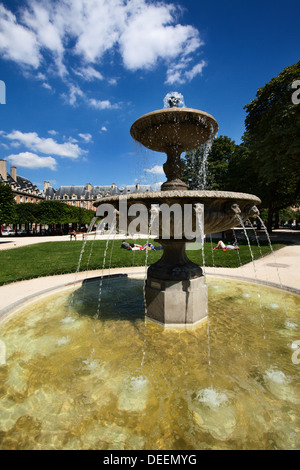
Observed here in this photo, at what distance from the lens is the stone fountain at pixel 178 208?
11.6ft

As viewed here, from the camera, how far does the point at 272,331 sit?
4156 millimetres

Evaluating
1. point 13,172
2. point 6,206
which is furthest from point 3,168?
point 6,206

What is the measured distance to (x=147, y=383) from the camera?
9.27ft

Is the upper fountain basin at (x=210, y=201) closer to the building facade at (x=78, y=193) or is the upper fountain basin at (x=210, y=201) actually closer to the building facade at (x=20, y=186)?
the building facade at (x=20, y=186)

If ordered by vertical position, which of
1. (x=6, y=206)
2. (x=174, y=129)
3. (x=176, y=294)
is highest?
(x=6, y=206)

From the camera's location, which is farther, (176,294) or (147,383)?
(176,294)

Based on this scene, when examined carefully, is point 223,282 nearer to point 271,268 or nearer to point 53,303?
point 271,268

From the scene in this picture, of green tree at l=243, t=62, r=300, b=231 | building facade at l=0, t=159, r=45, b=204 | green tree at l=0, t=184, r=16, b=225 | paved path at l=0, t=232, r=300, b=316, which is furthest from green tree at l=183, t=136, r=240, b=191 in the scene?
building facade at l=0, t=159, r=45, b=204

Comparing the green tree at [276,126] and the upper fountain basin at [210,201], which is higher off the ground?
the green tree at [276,126]

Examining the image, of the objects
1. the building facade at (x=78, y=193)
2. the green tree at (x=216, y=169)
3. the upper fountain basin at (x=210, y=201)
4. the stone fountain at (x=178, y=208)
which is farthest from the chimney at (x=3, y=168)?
the upper fountain basin at (x=210, y=201)

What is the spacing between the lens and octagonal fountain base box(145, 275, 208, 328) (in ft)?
14.4

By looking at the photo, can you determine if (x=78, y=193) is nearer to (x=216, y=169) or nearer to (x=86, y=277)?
(x=216, y=169)

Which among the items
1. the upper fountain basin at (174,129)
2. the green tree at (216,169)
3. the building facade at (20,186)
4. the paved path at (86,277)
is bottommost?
the paved path at (86,277)

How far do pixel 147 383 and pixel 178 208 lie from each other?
2.44 m
